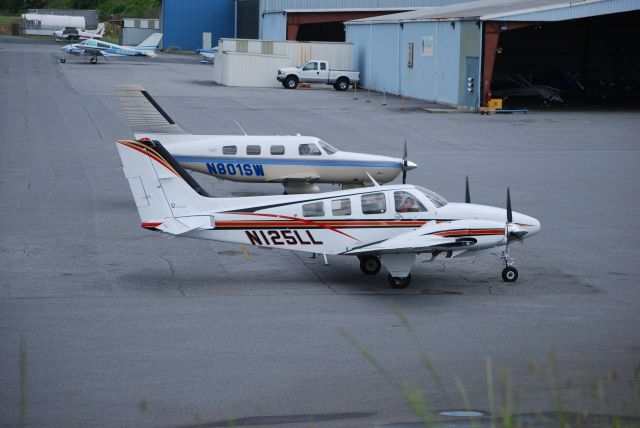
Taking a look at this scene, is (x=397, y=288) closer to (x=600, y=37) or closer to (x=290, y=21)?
(x=600, y=37)

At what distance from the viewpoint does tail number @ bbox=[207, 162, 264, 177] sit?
24202mm

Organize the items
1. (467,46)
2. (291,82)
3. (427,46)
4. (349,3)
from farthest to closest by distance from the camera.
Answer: (349,3)
(291,82)
(427,46)
(467,46)

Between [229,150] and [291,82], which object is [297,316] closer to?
[229,150]

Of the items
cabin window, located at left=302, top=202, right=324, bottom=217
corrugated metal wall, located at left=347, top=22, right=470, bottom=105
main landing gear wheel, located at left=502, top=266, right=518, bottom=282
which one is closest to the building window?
corrugated metal wall, located at left=347, top=22, right=470, bottom=105

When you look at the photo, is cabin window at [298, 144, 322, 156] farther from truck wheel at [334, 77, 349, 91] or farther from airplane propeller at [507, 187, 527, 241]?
truck wheel at [334, 77, 349, 91]

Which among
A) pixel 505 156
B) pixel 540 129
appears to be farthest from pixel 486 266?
pixel 540 129

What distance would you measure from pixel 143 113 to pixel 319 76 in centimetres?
3808

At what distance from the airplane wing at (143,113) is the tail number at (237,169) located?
5.09ft

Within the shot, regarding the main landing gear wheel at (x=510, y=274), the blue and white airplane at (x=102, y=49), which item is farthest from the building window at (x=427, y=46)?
the main landing gear wheel at (x=510, y=274)

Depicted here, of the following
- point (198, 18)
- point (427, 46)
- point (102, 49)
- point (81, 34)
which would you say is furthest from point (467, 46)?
point (81, 34)

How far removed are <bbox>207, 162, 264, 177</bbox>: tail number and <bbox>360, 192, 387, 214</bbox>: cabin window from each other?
26.3ft

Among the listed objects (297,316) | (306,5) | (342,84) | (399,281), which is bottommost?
(297,316)

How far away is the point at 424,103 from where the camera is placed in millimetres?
52719

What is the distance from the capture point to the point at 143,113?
→ 25.0m
